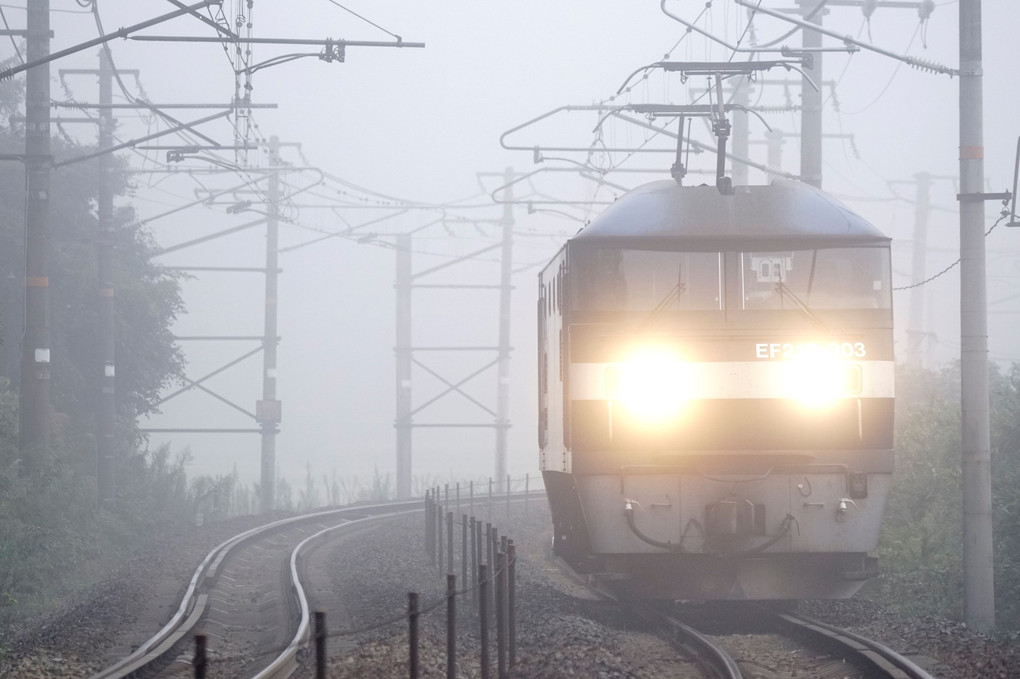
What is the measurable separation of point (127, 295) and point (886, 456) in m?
25.5

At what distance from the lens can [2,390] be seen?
83.6 feet

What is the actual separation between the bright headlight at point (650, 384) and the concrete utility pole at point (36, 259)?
1261 cm

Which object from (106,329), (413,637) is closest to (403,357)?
(106,329)

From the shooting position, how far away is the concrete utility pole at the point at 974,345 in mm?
13742

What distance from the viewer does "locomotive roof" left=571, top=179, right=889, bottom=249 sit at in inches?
526

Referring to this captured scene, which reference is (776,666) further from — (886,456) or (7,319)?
(7,319)

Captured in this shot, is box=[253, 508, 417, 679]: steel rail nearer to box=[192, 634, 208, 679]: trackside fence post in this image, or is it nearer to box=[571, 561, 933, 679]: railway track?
box=[192, 634, 208, 679]: trackside fence post

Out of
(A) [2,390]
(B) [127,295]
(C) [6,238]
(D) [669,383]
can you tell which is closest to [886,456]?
(D) [669,383]

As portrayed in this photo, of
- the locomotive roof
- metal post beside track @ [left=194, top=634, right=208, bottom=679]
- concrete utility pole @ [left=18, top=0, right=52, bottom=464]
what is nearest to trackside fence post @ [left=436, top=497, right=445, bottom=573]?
concrete utility pole @ [left=18, top=0, right=52, bottom=464]

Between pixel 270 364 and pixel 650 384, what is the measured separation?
83.3ft

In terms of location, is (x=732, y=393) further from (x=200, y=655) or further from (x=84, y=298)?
(x=84, y=298)

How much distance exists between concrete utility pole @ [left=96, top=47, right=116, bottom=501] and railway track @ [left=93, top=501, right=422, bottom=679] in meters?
2.98

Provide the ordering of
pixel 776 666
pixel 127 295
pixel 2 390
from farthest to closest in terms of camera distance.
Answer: pixel 127 295
pixel 2 390
pixel 776 666

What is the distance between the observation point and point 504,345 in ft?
133
